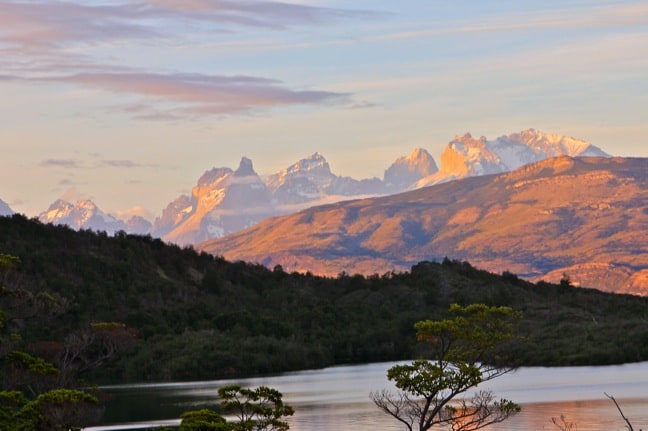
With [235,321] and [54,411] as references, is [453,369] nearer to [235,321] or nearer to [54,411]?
[54,411]

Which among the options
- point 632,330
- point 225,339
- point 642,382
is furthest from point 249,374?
point 642,382

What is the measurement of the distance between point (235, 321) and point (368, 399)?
67509mm

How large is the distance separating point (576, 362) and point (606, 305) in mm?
46254

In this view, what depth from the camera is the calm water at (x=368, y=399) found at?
8638 centimetres

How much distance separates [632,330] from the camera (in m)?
150

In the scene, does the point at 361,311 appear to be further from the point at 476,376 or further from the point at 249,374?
the point at 476,376

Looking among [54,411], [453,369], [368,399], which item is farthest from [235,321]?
[453,369]

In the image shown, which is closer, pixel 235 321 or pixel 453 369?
pixel 453 369

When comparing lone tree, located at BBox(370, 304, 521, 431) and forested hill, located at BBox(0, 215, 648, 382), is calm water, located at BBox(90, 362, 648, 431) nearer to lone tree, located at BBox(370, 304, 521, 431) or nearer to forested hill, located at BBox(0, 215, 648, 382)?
forested hill, located at BBox(0, 215, 648, 382)

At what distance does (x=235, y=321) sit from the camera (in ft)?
566

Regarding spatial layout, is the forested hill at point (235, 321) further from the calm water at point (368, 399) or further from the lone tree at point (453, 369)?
the lone tree at point (453, 369)

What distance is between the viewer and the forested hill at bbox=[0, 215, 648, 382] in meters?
153

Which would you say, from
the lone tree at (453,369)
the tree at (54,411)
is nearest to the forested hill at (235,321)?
the tree at (54,411)

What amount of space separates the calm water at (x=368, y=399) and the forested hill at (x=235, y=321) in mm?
11453
